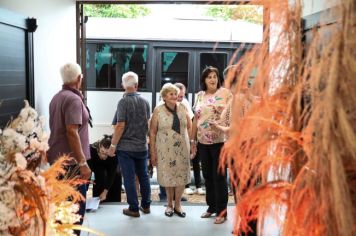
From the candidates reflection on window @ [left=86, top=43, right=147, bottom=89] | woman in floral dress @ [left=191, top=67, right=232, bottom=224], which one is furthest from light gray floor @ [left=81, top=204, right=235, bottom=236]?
reflection on window @ [left=86, top=43, right=147, bottom=89]

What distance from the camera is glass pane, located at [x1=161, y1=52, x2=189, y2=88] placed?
615 cm

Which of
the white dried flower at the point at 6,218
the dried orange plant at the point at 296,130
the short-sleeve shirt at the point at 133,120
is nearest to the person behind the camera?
the dried orange plant at the point at 296,130

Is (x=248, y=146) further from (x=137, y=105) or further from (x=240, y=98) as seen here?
(x=137, y=105)

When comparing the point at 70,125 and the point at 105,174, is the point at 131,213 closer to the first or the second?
the point at 105,174

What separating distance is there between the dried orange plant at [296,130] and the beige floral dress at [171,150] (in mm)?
2945

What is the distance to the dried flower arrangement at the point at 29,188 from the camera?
3.85 ft

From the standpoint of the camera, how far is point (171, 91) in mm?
3920

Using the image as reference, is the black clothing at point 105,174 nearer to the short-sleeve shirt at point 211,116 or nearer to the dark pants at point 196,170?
the dark pants at point 196,170

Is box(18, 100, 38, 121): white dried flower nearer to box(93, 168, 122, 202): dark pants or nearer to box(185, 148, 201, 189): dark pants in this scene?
box(93, 168, 122, 202): dark pants

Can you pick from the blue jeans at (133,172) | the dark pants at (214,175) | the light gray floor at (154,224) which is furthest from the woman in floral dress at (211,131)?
the blue jeans at (133,172)

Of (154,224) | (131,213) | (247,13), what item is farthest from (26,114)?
(131,213)

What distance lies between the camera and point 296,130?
0.86 m

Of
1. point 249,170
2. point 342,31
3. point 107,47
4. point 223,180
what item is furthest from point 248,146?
point 107,47

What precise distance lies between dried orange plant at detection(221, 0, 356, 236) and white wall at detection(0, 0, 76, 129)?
2.54 meters
